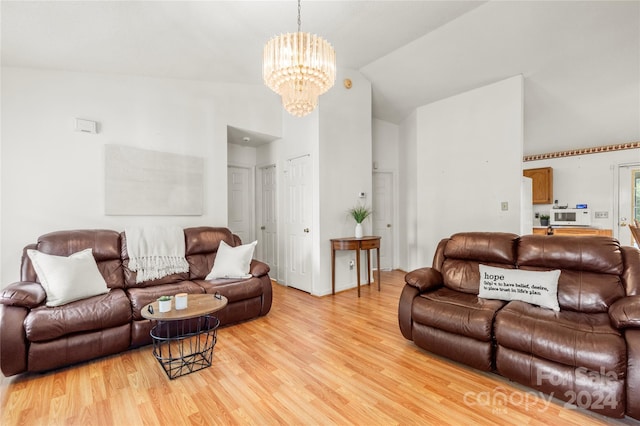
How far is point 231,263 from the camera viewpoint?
130 inches

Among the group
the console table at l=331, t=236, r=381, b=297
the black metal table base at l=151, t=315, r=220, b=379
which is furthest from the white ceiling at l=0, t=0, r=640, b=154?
the black metal table base at l=151, t=315, r=220, b=379

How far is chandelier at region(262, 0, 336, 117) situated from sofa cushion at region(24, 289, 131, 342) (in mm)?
2251

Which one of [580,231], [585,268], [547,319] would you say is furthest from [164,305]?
[580,231]

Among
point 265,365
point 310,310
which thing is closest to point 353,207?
point 310,310

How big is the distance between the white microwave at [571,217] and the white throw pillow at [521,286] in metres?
4.60

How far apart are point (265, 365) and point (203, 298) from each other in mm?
771

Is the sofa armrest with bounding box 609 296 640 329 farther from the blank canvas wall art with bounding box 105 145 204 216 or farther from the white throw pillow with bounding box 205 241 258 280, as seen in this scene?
the blank canvas wall art with bounding box 105 145 204 216

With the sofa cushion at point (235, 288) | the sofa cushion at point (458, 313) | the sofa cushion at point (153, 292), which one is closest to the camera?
the sofa cushion at point (458, 313)

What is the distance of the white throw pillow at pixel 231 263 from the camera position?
10.7 feet

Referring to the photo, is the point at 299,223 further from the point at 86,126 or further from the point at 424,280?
the point at 86,126

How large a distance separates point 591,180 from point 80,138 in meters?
8.32

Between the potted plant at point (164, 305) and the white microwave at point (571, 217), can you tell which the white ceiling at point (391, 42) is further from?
the potted plant at point (164, 305)

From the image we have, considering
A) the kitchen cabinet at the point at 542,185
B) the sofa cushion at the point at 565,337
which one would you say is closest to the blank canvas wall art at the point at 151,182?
the sofa cushion at the point at 565,337

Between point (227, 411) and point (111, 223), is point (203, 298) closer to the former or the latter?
point (227, 411)
